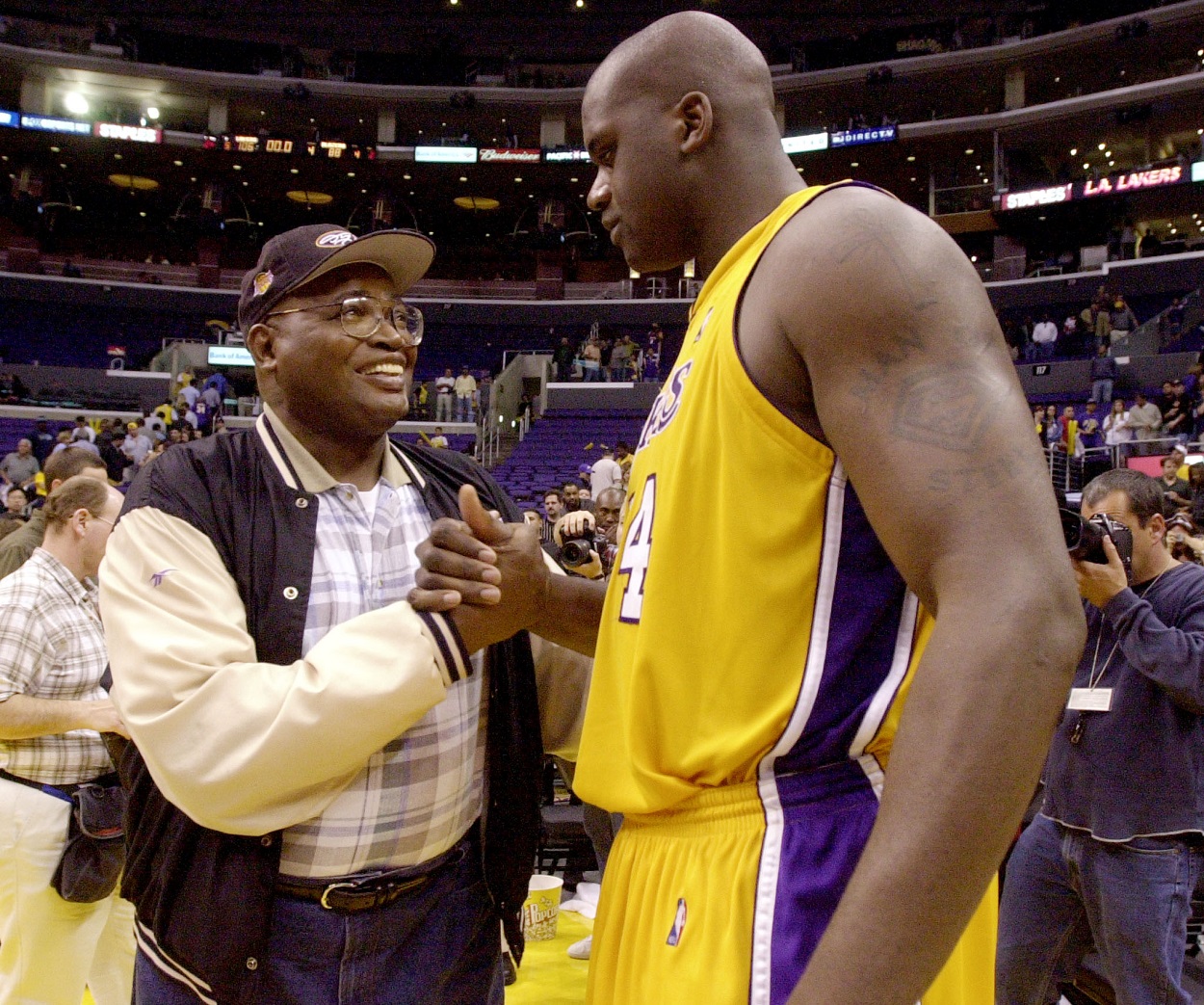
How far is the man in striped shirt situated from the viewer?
3.12 meters

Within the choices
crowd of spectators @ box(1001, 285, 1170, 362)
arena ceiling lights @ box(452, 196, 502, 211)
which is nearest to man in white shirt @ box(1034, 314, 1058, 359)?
crowd of spectators @ box(1001, 285, 1170, 362)

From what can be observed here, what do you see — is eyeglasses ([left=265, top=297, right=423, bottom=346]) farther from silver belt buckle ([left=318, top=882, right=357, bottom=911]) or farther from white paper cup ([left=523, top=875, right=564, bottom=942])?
white paper cup ([left=523, top=875, right=564, bottom=942])

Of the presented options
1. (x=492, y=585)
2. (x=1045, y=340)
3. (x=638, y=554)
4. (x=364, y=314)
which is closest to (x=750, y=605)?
(x=638, y=554)

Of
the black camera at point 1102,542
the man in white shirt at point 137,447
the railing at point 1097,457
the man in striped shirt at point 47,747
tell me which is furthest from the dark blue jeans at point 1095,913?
the man in white shirt at point 137,447

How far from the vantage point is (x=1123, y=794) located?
10.1ft

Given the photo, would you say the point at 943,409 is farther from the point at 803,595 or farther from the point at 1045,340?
the point at 1045,340

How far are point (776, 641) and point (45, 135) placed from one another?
89.9 feet

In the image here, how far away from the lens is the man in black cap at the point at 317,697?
1.42m

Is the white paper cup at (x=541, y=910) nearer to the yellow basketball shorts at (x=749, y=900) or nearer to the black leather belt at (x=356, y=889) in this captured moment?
the black leather belt at (x=356, y=889)

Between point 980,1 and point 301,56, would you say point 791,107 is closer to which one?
point 980,1

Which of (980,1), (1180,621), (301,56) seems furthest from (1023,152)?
(1180,621)

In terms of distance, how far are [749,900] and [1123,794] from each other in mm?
2537

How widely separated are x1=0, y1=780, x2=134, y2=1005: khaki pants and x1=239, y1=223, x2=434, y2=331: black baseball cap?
2.14 meters

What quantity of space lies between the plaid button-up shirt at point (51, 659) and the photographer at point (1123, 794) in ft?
10.2
